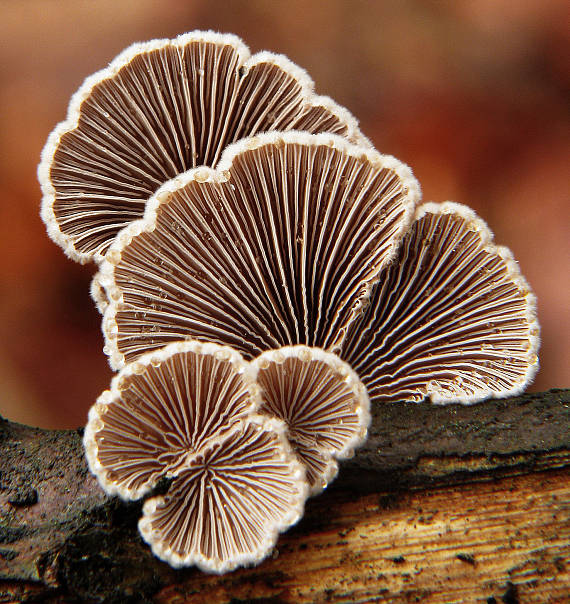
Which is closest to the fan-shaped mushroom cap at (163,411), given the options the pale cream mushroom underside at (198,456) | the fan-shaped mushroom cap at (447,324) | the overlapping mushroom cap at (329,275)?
the pale cream mushroom underside at (198,456)

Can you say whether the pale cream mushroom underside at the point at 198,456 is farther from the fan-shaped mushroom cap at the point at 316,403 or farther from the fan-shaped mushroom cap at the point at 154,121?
the fan-shaped mushroom cap at the point at 154,121

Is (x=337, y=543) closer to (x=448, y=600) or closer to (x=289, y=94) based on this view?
(x=448, y=600)

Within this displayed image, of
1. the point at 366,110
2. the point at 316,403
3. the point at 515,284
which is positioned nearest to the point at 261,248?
the point at 316,403

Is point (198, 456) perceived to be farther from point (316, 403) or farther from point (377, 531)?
point (377, 531)

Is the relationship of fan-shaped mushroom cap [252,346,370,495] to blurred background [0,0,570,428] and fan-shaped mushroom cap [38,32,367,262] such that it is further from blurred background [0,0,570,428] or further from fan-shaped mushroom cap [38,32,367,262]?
blurred background [0,0,570,428]

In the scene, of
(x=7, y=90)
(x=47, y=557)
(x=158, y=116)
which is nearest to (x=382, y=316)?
(x=158, y=116)
